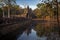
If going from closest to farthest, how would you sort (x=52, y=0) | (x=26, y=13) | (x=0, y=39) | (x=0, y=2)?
(x=0, y=39)
(x=0, y=2)
(x=52, y=0)
(x=26, y=13)

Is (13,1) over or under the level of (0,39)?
over

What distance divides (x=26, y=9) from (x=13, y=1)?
47.9 m

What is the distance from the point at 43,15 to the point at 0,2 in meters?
74.8

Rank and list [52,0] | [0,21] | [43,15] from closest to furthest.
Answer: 1. [0,21]
2. [52,0]
3. [43,15]

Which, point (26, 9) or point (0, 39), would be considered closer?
point (0, 39)

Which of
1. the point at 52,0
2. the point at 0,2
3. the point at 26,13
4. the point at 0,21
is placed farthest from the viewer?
the point at 26,13

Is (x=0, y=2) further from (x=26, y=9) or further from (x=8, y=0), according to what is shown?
(x=26, y=9)

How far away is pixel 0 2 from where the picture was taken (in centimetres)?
5412

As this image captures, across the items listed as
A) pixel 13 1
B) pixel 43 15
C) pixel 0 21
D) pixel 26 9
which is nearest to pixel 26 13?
pixel 26 9

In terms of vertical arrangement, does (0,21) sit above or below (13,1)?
below

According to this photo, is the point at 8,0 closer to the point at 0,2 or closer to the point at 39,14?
the point at 0,2

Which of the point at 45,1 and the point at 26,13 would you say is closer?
the point at 45,1

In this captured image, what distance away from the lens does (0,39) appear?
1992cm

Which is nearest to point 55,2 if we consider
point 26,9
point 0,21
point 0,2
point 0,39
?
point 0,2
